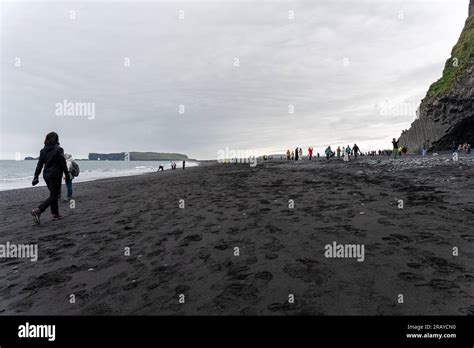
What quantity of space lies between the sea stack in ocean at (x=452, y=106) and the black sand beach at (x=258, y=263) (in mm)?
38520

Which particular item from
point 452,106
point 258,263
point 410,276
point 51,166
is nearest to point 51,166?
point 51,166

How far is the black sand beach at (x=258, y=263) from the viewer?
3.64 meters

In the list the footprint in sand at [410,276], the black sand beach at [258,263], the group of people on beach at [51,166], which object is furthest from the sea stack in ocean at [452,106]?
the group of people on beach at [51,166]

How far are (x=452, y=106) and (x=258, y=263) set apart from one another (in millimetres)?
47767

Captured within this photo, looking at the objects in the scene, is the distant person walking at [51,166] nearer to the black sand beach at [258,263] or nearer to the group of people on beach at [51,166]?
the group of people on beach at [51,166]

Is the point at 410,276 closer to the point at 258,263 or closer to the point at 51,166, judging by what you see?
the point at 258,263
